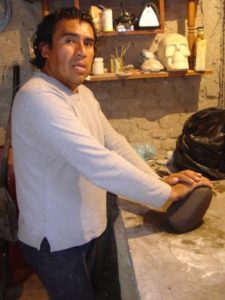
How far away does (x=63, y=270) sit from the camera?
4.19 feet

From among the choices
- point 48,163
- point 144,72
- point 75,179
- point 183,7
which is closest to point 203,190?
point 75,179

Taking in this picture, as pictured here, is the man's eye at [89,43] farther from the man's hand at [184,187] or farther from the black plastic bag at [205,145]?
the black plastic bag at [205,145]

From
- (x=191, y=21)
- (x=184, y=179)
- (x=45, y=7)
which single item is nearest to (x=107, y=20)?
(x=45, y=7)

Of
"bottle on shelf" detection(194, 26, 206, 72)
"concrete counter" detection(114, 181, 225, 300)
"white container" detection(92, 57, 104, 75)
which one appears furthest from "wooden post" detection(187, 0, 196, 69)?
"concrete counter" detection(114, 181, 225, 300)

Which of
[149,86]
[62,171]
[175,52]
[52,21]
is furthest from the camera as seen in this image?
[149,86]

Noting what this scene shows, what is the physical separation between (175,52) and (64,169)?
131cm

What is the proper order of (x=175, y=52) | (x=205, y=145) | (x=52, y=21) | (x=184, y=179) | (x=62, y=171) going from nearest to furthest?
(x=62, y=171) < (x=52, y=21) < (x=184, y=179) < (x=205, y=145) < (x=175, y=52)

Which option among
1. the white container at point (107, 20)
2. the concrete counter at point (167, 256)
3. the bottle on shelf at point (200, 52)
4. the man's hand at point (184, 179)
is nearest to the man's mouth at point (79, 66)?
the man's hand at point (184, 179)

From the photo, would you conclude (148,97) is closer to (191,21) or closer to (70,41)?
(191,21)

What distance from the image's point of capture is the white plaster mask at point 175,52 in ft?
7.13

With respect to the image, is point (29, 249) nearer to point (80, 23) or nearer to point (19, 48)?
point (80, 23)

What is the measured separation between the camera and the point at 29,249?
1.31m

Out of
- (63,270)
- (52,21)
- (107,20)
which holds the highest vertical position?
(107,20)

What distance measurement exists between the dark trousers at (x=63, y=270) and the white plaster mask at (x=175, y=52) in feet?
4.30
